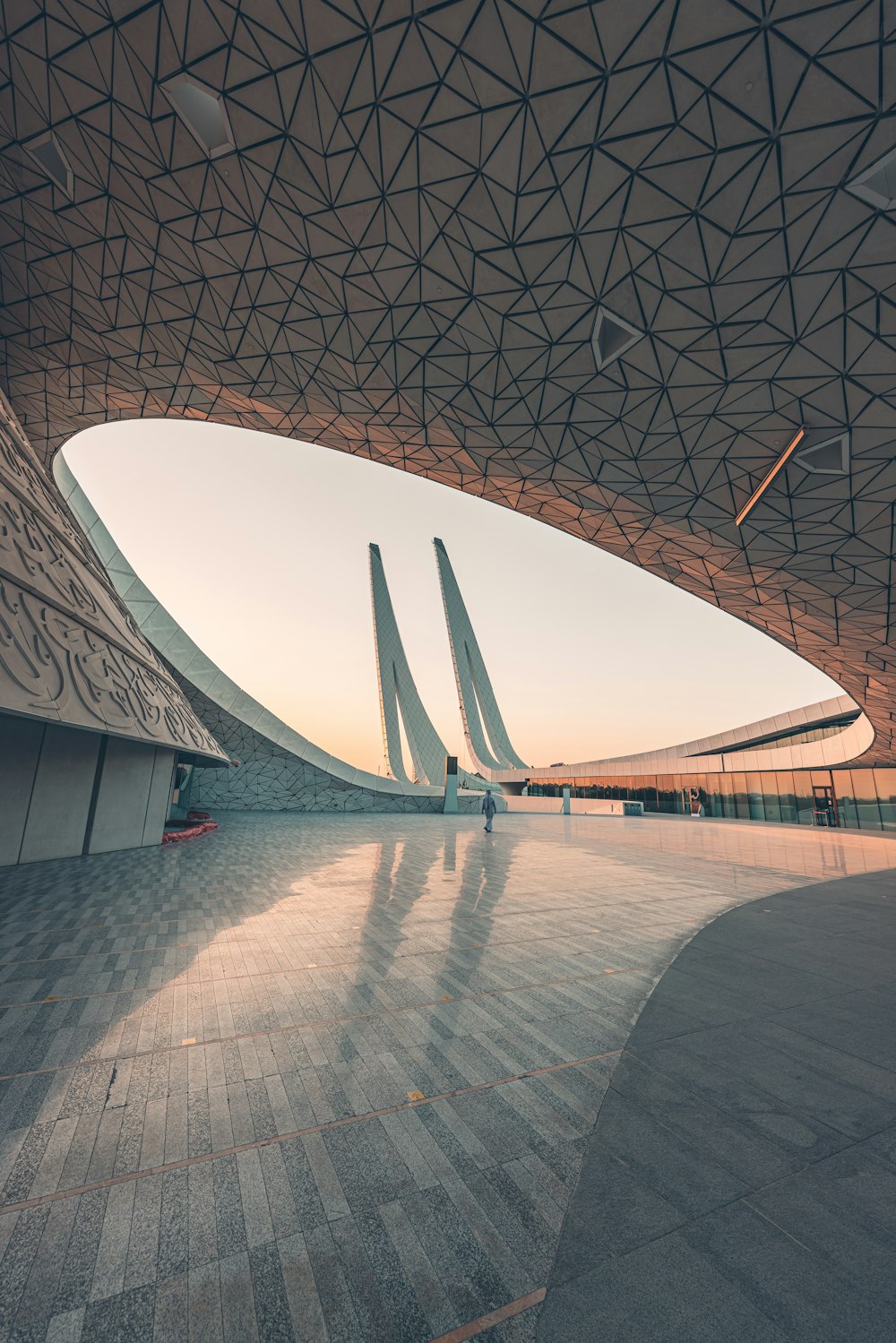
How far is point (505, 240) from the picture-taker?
1013 cm

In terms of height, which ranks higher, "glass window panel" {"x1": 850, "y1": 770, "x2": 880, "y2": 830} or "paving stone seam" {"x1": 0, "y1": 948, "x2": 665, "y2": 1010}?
"glass window panel" {"x1": 850, "y1": 770, "x2": 880, "y2": 830}

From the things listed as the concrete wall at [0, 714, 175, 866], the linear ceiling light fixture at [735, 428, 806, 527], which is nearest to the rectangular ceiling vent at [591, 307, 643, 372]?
the linear ceiling light fixture at [735, 428, 806, 527]

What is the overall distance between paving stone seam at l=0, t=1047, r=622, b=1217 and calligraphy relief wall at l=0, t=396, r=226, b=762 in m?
6.08

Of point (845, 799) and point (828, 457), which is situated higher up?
point (828, 457)

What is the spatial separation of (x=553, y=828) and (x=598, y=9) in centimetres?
2365

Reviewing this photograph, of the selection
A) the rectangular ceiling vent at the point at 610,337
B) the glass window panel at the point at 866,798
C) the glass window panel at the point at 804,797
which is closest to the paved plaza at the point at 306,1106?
the rectangular ceiling vent at the point at 610,337

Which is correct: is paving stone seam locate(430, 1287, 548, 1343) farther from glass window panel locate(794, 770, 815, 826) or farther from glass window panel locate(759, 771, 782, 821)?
glass window panel locate(759, 771, 782, 821)

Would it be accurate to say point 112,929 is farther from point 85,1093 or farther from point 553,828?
point 553,828

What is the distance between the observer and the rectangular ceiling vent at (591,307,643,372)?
A: 11.1 meters

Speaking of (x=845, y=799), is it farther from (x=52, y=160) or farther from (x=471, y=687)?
(x=52, y=160)

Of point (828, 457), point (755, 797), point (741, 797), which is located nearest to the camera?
point (828, 457)

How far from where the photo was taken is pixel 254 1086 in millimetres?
3412

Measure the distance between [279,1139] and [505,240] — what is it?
13179mm

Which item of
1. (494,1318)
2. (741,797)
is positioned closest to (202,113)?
(494,1318)
